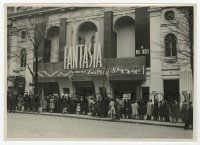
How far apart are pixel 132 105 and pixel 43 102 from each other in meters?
4.21

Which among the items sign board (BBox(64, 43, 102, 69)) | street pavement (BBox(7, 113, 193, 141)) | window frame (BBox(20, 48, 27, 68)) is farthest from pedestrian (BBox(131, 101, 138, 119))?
window frame (BBox(20, 48, 27, 68))

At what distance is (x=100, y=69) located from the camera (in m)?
15.0

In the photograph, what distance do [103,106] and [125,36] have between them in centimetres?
339

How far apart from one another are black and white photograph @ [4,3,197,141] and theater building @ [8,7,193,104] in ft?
Answer: 0.13

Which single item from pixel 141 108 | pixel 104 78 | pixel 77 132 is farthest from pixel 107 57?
pixel 77 132

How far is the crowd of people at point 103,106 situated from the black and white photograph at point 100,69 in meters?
0.04

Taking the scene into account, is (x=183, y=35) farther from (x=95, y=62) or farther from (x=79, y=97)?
(x=79, y=97)

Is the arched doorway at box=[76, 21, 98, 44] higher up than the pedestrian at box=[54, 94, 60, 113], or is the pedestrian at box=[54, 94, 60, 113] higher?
the arched doorway at box=[76, 21, 98, 44]

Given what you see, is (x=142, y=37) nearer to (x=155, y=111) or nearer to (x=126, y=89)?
(x=126, y=89)

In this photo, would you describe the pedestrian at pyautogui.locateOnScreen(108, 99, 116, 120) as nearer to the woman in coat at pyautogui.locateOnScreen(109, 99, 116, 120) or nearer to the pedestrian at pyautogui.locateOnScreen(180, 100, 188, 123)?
the woman in coat at pyautogui.locateOnScreen(109, 99, 116, 120)

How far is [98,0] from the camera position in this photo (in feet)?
35.0

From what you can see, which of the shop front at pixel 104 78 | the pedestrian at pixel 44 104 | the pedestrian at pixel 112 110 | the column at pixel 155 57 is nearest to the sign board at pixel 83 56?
the shop front at pixel 104 78

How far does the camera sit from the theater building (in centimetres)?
1421
